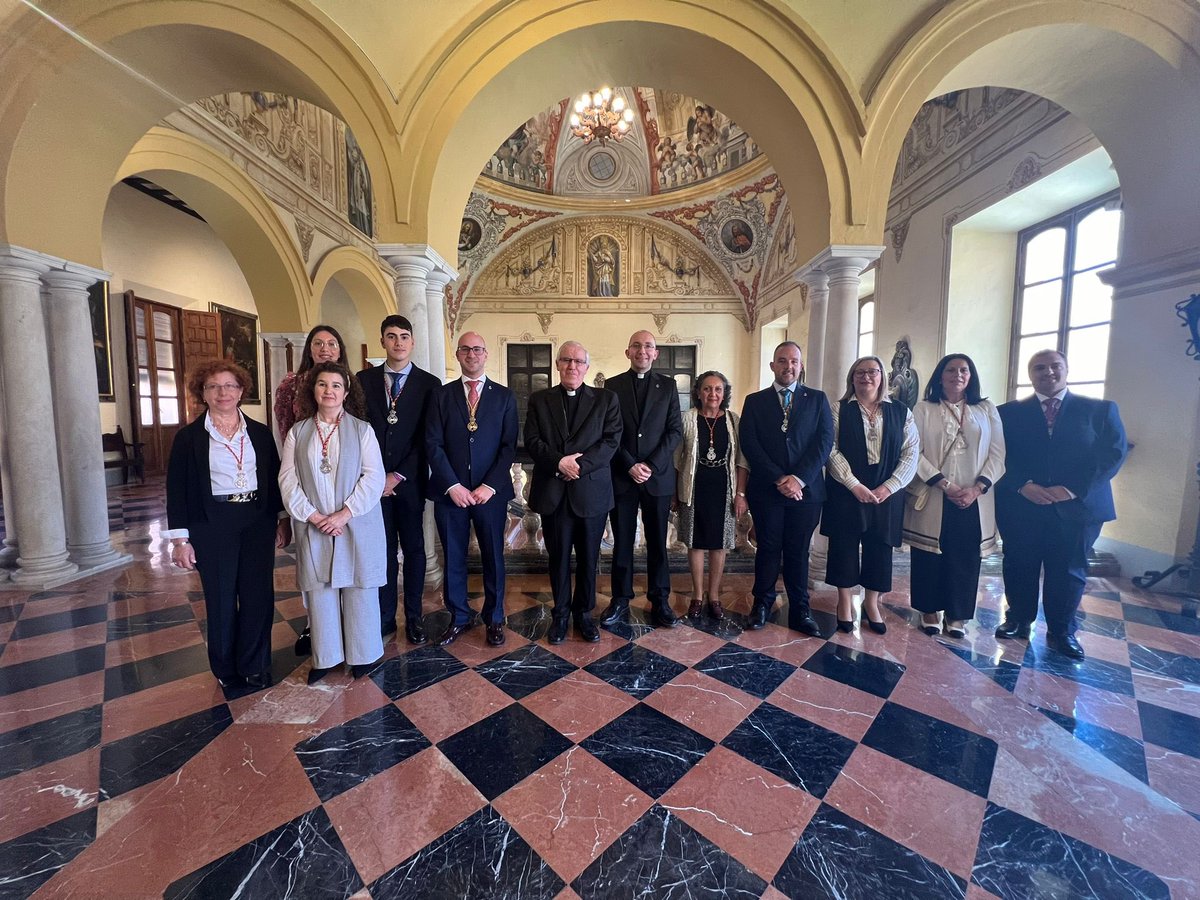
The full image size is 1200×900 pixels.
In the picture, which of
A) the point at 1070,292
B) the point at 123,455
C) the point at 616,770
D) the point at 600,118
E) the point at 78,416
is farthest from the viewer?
the point at 600,118

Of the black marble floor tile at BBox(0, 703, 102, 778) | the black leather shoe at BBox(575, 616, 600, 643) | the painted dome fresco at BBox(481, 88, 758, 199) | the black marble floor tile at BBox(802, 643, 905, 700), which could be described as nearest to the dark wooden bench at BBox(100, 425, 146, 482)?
the black marble floor tile at BBox(0, 703, 102, 778)

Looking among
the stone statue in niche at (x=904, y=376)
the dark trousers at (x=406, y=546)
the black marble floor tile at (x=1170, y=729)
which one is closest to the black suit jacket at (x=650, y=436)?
the dark trousers at (x=406, y=546)

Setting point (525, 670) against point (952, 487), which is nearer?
point (525, 670)

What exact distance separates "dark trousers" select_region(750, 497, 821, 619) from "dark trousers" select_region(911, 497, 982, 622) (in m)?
0.80

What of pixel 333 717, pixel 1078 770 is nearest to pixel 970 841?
pixel 1078 770

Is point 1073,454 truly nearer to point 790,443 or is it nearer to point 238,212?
point 790,443

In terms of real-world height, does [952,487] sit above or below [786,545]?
above

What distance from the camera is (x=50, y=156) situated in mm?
3969

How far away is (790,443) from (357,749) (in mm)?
2940

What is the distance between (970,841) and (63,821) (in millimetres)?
3327

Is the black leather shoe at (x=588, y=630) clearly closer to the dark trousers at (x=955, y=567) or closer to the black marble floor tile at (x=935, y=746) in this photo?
the black marble floor tile at (x=935, y=746)

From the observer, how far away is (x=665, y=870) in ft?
5.16

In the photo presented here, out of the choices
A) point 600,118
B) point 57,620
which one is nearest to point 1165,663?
point 57,620

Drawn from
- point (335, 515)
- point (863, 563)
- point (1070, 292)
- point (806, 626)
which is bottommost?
point (806, 626)
